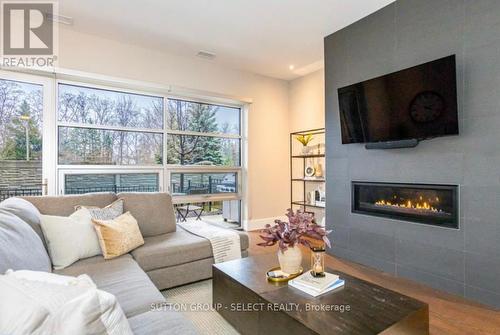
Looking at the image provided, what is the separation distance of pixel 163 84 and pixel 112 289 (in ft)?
10.2

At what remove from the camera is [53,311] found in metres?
0.74

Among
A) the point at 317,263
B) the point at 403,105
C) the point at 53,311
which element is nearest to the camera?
the point at 53,311

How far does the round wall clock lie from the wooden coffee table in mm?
1682

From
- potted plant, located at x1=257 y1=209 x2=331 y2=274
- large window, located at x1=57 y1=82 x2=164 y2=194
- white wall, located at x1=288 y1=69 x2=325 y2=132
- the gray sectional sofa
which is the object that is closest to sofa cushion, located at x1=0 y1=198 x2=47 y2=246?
the gray sectional sofa

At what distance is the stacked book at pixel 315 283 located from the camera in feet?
5.13

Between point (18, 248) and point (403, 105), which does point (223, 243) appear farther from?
point (403, 105)

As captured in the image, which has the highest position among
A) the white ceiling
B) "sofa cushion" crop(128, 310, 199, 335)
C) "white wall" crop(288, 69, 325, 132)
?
the white ceiling

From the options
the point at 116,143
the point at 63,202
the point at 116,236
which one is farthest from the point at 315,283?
the point at 116,143

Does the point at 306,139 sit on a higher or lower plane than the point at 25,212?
higher

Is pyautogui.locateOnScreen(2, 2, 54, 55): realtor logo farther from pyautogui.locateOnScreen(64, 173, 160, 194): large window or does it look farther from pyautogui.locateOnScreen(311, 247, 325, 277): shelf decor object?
pyautogui.locateOnScreen(311, 247, 325, 277): shelf decor object

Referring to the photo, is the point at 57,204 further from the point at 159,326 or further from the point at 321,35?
the point at 321,35

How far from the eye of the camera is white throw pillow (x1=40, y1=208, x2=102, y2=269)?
78.8 inches

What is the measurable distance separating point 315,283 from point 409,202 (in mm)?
1758

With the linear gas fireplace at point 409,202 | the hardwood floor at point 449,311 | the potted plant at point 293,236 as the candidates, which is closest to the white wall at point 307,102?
the linear gas fireplace at point 409,202
